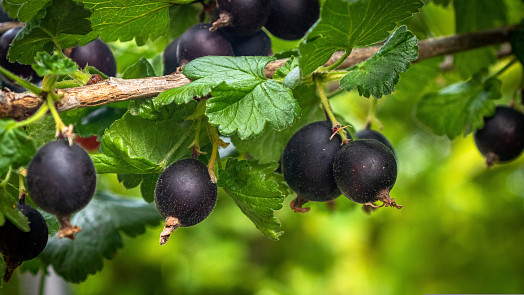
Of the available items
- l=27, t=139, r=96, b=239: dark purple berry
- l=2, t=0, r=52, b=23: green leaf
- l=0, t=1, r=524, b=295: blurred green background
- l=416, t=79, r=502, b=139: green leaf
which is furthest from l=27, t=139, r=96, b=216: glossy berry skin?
l=0, t=1, r=524, b=295: blurred green background

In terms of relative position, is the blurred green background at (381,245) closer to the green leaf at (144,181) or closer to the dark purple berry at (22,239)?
the green leaf at (144,181)

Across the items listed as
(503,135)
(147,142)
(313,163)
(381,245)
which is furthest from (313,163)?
(381,245)

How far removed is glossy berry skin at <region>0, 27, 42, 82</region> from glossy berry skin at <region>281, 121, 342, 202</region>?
0.44 m

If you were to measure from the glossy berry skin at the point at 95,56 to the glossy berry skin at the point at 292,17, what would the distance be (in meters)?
0.28

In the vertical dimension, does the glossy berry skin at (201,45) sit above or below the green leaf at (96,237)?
above

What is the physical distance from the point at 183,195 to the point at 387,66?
32cm

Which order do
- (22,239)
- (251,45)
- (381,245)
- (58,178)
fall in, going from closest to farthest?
1. (58,178)
2. (22,239)
3. (251,45)
4. (381,245)

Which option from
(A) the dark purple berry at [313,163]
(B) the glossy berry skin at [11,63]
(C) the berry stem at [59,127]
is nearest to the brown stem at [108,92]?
(C) the berry stem at [59,127]

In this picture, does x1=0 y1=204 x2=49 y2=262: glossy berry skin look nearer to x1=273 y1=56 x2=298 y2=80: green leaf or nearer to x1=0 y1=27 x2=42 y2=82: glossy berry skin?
x1=0 y1=27 x2=42 y2=82: glossy berry skin

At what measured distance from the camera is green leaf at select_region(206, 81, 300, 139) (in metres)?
0.71

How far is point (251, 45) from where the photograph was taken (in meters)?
0.90

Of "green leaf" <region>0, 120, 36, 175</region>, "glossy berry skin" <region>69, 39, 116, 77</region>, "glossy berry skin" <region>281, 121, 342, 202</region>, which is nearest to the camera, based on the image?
"green leaf" <region>0, 120, 36, 175</region>

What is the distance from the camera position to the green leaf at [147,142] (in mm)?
746

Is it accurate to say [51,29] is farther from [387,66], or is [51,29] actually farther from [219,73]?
[387,66]
